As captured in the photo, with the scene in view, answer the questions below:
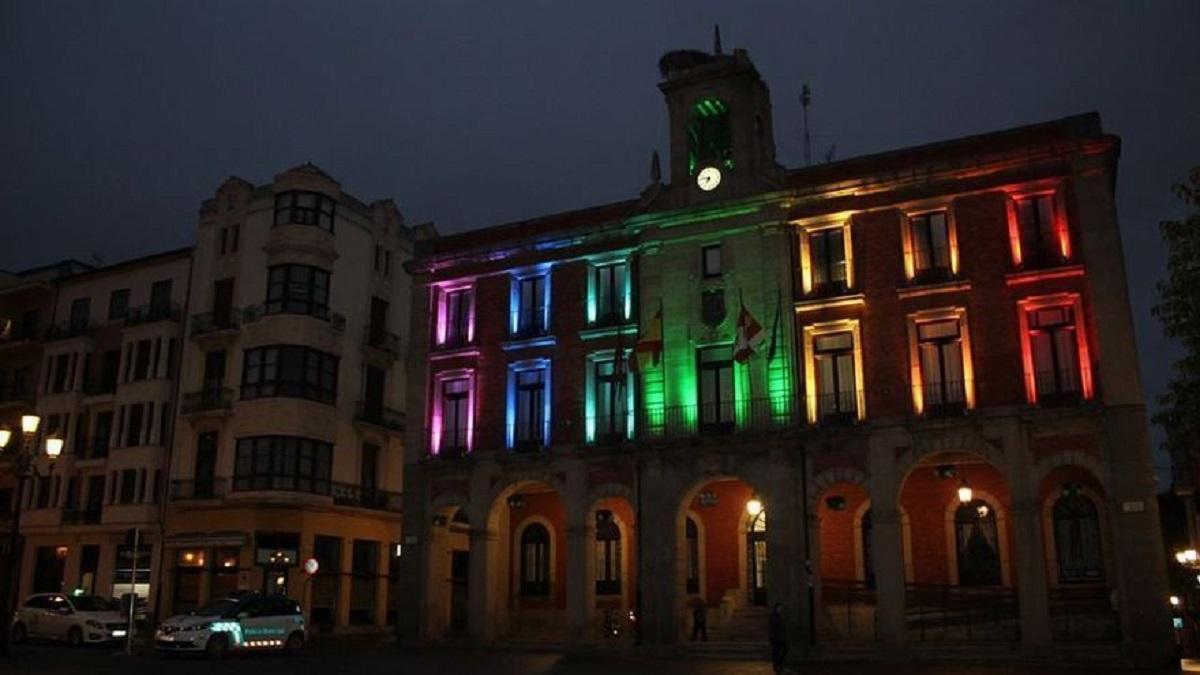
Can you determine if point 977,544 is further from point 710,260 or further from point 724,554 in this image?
point 710,260

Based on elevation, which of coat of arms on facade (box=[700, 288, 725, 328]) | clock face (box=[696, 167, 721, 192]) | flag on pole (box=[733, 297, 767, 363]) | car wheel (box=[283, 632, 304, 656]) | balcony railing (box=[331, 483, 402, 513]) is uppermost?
clock face (box=[696, 167, 721, 192])

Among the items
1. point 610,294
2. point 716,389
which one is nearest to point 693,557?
point 716,389

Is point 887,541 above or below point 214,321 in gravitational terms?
below

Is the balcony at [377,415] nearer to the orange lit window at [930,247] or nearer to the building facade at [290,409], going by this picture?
the building facade at [290,409]

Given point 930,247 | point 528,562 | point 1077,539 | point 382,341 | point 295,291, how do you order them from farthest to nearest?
point 382,341
point 295,291
point 528,562
point 930,247
point 1077,539

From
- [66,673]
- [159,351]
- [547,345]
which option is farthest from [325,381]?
[66,673]

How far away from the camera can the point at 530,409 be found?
35.4m

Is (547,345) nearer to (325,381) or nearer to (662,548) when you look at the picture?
(662,548)

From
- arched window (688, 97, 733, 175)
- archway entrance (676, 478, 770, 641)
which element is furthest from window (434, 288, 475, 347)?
archway entrance (676, 478, 770, 641)

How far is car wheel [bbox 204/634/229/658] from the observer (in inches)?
1016

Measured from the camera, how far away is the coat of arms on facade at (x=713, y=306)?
32.8 m

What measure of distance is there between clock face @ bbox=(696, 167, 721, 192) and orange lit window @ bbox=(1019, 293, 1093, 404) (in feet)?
33.3

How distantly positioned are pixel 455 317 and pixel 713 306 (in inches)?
393

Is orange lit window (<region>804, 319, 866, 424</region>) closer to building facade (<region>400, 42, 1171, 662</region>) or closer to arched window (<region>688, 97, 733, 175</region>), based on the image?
building facade (<region>400, 42, 1171, 662</region>)
